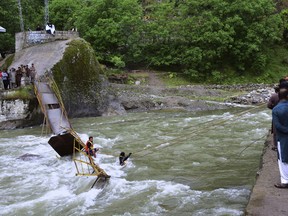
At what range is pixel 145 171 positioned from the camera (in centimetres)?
1102

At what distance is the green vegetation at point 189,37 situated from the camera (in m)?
34.4

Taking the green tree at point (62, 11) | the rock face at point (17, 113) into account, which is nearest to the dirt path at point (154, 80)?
the green tree at point (62, 11)

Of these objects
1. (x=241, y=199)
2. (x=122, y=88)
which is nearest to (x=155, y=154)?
(x=241, y=199)

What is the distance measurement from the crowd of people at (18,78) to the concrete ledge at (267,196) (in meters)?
15.5

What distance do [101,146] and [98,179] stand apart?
17.0 feet

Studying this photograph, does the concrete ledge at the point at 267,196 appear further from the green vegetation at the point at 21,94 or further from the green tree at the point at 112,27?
the green tree at the point at 112,27

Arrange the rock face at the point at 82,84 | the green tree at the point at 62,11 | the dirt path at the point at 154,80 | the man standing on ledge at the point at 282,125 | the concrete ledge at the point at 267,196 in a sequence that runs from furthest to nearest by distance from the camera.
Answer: the green tree at the point at 62,11
the dirt path at the point at 154,80
the rock face at the point at 82,84
the man standing on ledge at the point at 282,125
the concrete ledge at the point at 267,196

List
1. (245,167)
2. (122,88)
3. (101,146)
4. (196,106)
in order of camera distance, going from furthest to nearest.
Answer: (122,88) < (196,106) < (101,146) < (245,167)

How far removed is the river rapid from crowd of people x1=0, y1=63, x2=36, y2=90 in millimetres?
3063

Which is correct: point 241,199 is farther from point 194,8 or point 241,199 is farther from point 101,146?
point 194,8

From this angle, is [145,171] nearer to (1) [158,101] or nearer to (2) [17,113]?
(2) [17,113]

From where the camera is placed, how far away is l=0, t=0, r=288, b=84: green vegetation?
113ft

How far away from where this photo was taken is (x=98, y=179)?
964 cm

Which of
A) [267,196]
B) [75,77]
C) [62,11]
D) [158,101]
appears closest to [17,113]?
[75,77]
